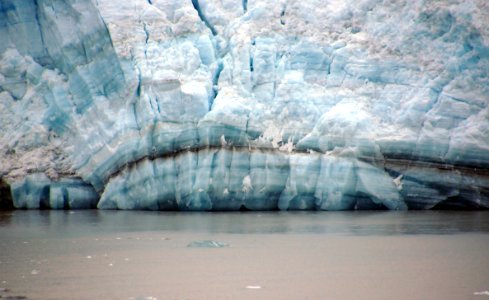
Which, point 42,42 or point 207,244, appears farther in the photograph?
point 42,42

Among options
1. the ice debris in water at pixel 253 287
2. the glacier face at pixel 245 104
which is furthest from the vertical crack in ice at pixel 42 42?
the ice debris in water at pixel 253 287

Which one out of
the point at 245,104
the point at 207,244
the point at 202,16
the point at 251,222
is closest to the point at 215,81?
the point at 245,104

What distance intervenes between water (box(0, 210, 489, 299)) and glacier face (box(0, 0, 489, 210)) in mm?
1956

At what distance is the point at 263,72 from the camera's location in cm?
1138

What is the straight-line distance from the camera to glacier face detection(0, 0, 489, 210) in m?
10.5

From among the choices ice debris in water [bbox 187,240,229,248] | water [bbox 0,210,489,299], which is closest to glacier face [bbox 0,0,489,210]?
water [bbox 0,210,489,299]

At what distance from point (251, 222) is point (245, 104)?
117 inches

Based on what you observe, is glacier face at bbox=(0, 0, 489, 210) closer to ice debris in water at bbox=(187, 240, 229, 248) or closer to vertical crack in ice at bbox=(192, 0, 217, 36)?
vertical crack in ice at bbox=(192, 0, 217, 36)

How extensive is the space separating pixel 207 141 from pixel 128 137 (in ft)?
4.79

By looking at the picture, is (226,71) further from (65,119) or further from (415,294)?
(415,294)

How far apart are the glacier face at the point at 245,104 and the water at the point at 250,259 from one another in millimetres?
1956

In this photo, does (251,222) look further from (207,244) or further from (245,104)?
(245,104)

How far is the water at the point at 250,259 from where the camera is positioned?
3848 millimetres

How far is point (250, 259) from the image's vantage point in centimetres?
507
